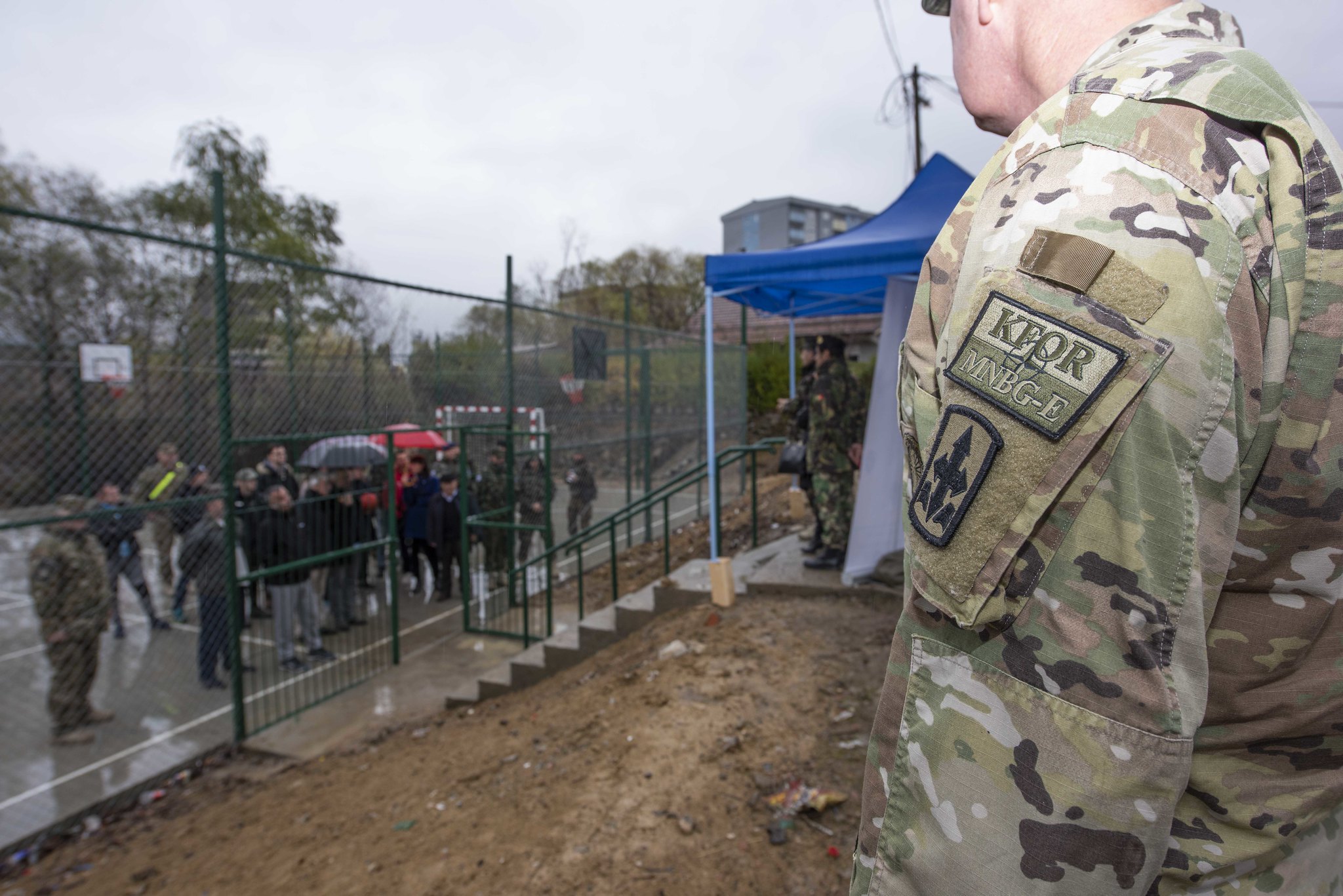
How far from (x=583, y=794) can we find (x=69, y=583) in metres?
3.72

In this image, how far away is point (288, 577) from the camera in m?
5.28

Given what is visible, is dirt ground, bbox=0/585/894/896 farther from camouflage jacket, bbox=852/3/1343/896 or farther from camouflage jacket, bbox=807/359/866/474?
camouflage jacket, bbox=852/3/1343/896

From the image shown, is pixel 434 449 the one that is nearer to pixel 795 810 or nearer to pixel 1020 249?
pixel 795 810

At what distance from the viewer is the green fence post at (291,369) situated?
218 inches

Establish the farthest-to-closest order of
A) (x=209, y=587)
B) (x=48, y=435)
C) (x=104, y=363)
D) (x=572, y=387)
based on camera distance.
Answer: (x=572, y=387), (x=209, y=587), (x=104, y=363), (x=48, y=435)

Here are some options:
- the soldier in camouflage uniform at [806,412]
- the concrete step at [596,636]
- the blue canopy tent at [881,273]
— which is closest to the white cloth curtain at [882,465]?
the blue canopy tent at [881,273]

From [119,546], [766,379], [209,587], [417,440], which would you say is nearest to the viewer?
[209,587]

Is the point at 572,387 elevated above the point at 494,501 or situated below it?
above

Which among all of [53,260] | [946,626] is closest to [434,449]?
[53,260]

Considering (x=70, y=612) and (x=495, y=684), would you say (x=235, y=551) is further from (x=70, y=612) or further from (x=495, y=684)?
(x=495, y=684)

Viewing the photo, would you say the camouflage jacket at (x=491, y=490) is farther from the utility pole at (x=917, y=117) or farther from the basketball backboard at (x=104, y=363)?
the utility pole at (x=917, y=117)

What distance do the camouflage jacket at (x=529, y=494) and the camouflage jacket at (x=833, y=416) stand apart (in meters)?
2.64

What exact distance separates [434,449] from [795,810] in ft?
17.7

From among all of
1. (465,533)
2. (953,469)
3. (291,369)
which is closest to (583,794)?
(953,469)
